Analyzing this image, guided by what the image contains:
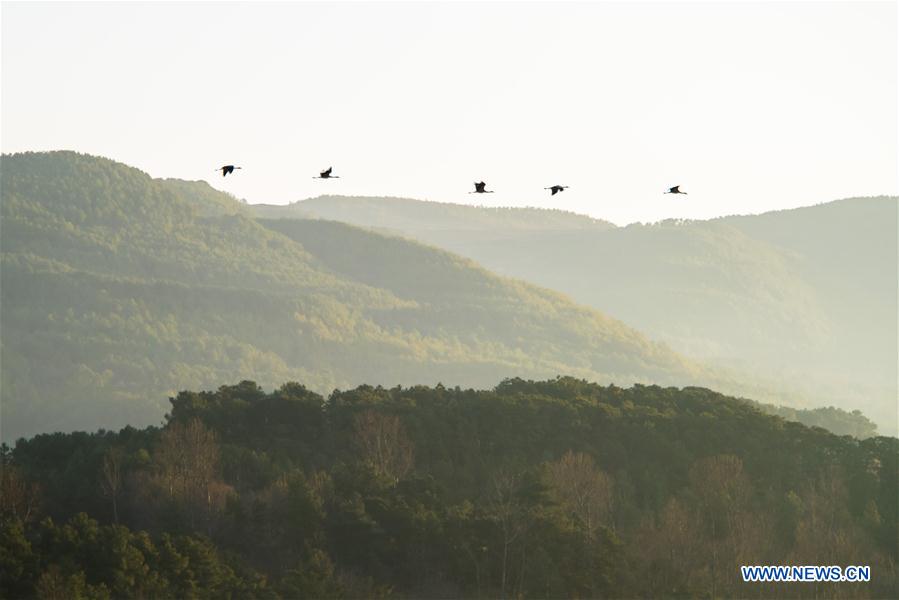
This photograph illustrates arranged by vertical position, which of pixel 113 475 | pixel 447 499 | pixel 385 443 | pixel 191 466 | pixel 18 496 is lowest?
pixel 18 496

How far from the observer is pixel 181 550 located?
3228 inches

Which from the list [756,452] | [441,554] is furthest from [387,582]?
[756,452]

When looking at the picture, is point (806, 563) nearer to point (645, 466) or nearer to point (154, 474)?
point (645, 466)

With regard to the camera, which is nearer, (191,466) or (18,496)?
(18,496)

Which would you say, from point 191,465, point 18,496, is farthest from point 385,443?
point 18,496

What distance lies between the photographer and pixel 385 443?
11331cm

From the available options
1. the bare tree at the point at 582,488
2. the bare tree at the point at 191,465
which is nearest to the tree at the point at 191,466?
the bare tree at the point at 191,465

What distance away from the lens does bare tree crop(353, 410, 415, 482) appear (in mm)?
110438

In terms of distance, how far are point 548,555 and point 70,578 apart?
87.1ft

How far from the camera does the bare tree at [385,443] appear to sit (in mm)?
110438

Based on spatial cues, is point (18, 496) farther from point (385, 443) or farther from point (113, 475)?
point (385, 443)

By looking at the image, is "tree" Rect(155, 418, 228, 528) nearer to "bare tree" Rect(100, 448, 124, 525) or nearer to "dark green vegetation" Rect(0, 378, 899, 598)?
"dark green vegetation" Rect(0, 378, 899, 598)

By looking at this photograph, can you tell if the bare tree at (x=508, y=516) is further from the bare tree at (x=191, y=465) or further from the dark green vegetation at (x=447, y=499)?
the bare tree at (x=191, y=465)

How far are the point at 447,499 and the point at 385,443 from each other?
429 inches
